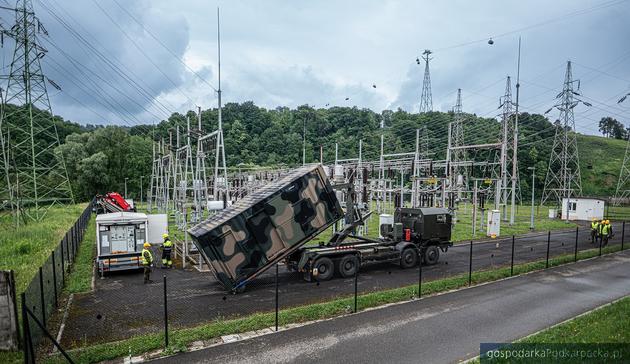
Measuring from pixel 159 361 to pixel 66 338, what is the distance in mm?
3216

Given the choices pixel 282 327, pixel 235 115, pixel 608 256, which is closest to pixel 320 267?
pixel 282 327

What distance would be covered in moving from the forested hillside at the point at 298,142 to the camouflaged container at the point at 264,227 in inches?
1523

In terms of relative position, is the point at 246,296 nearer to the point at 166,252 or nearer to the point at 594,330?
the point at 166,252

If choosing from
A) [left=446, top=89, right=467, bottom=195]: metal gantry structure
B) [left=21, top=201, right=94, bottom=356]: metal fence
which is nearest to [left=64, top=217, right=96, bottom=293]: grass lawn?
[left=21, top=201, right=94, bottom=356]: metal fence

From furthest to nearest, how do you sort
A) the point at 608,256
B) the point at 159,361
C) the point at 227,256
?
the point at 608,256
the point at 227,256
the point at 159,361

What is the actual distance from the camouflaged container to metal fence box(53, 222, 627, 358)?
1.03 m

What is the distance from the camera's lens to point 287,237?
44.1 ft

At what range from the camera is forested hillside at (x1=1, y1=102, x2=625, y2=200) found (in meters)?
59.3

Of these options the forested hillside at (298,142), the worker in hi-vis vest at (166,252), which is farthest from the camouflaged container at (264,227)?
the forested hillside at (298,142)

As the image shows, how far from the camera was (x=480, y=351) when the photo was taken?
8.18 metres

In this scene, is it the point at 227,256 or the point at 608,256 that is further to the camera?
the point at 608,256

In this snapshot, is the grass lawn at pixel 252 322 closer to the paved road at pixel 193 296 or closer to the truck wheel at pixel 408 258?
the paved road at pixel 193 296

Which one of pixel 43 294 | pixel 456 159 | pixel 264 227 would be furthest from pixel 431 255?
pixel 456 159

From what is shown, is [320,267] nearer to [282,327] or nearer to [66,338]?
[282,327]
